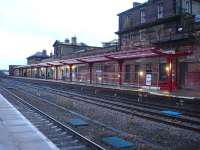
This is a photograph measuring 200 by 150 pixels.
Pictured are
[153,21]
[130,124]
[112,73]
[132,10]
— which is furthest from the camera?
[132,10]

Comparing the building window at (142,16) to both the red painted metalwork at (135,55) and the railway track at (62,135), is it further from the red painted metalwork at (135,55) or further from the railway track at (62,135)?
the railway track at (62,135)

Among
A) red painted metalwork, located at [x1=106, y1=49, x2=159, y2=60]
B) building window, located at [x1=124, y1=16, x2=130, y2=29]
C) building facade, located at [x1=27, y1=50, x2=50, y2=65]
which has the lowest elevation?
red painted metalwork, located at [x1=106, y1=49, x2=159, y2=60]

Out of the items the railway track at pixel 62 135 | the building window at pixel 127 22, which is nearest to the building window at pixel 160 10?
the building window at pixel 127 22

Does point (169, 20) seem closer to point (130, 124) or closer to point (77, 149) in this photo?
point (130, 124)

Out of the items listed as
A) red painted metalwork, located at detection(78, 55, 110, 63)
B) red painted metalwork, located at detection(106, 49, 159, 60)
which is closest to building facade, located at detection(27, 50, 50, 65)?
red painted metalwork, located at detection(78, 55, 110, 63)

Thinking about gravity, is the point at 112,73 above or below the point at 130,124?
above

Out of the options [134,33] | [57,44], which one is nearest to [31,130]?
[134,33]

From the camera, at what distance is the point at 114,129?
12047mm

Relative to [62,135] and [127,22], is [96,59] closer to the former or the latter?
[127,22]

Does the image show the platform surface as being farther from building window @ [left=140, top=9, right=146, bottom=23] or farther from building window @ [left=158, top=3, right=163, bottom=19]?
building window @ [left=140, top=9, right=146, bottom=23]

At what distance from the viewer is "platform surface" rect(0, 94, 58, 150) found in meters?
9.22

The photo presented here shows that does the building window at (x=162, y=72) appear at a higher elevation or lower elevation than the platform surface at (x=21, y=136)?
higher

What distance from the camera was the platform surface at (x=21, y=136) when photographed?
9.22 meters

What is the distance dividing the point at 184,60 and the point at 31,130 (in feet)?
63.6
